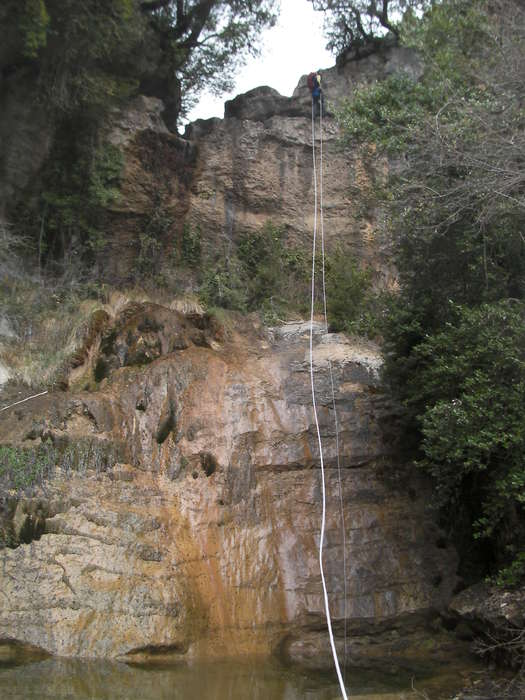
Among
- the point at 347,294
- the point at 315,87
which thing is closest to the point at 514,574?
the point at 347,294

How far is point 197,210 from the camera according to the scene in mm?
15328

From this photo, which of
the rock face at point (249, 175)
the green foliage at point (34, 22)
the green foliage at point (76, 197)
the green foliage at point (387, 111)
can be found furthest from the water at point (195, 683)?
the green foliage at point (34, 22)

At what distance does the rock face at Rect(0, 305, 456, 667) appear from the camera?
805 centimetres

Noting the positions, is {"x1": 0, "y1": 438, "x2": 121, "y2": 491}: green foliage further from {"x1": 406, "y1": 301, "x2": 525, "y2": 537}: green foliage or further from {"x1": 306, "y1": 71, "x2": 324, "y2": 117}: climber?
{"x1": 306, "y1": 71, "x2": 324, "y2": 117}: climber

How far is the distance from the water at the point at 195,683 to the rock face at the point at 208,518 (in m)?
0.34

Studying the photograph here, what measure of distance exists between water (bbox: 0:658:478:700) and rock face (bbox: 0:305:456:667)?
1.12 ft

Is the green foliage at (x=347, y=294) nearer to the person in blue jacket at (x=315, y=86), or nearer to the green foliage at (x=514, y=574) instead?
the person in blue jacket at (x=315, y=86)

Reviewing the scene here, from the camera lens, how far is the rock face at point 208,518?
8047 mm

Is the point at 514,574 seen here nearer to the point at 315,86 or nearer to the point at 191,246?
the point at 191,246

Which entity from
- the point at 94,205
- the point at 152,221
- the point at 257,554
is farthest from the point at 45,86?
the point at 257,554

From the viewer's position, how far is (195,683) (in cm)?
726

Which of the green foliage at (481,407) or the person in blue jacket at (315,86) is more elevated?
the person in blue jacket at (315,86)

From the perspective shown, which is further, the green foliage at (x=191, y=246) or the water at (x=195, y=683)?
the green foliage at (x=191, y=246)

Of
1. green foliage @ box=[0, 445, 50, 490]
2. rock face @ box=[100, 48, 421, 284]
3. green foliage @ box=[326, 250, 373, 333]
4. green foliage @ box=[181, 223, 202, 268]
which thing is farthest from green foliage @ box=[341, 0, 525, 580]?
green foliage @ box=[0, 445, 50, 490]
